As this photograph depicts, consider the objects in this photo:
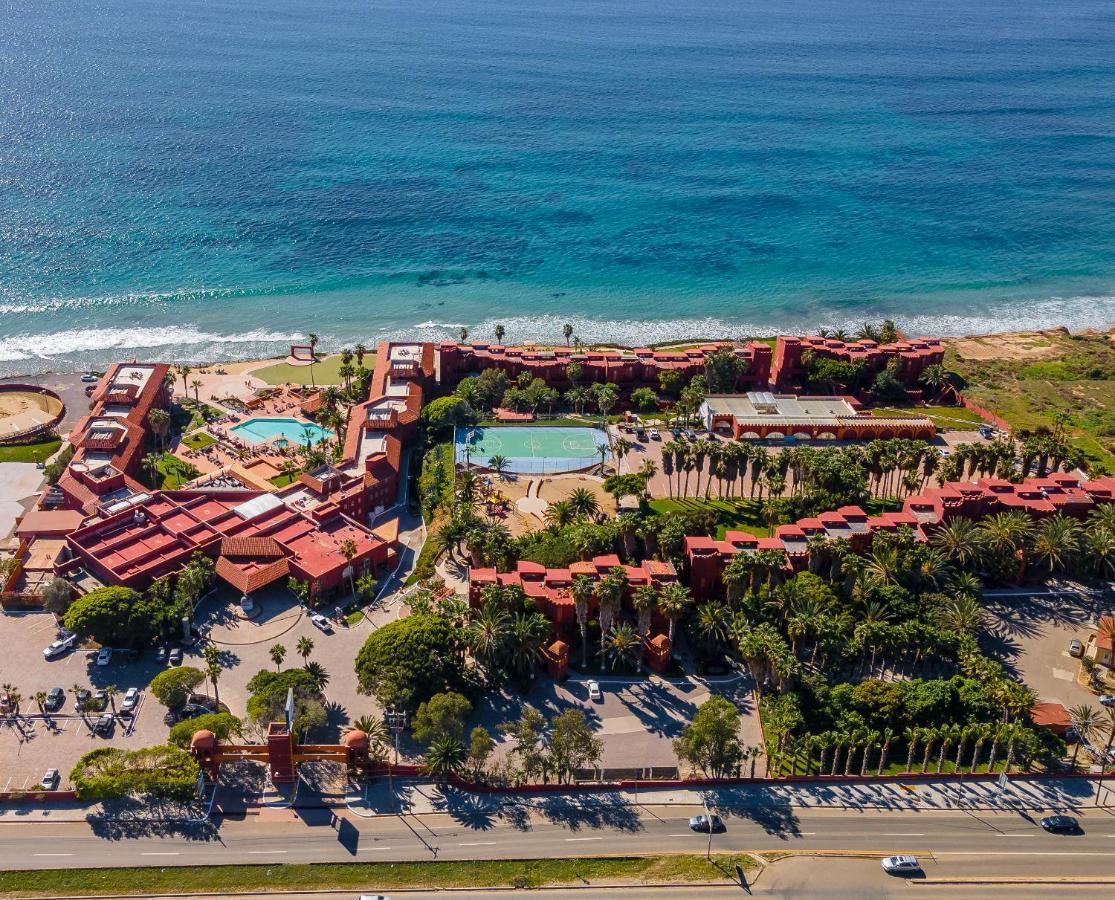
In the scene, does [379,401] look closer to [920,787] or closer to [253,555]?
[253,555]

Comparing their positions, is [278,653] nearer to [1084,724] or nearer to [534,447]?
[534,447]

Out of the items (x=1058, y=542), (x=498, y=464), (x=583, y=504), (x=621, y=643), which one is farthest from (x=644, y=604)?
(x=1058, y=542)

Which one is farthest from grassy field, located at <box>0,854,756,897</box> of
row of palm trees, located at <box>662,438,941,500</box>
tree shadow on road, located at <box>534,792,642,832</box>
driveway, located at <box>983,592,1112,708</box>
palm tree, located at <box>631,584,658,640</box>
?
row of palm trees, located at <box>662,438,941,500</box>

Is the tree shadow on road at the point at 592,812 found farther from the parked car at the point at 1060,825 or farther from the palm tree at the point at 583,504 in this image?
the palm tree at the point at 583,504

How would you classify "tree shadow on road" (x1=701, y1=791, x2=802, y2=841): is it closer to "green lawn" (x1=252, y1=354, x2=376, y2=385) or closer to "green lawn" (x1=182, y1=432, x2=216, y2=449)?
"green lawn" (x1=182, y1=432, x2=216, y2=449)

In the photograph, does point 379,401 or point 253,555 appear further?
point 379,401

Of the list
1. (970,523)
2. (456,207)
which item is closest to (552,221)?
(456,207)

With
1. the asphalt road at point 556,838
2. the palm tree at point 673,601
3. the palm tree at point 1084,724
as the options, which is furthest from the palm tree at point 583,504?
the palm tree at point 1084,724
